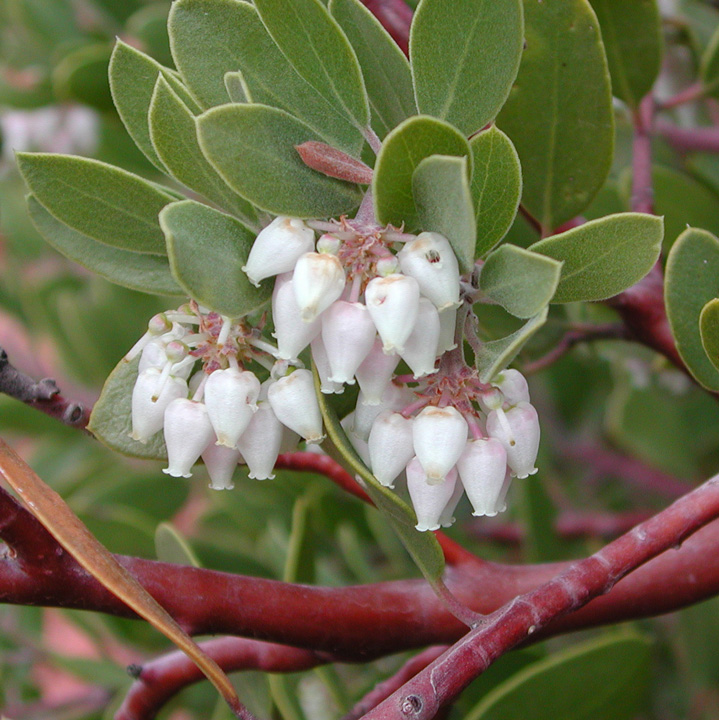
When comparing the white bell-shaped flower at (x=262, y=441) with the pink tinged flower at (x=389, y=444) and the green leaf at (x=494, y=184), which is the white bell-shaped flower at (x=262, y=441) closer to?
the pink tinged flower at (x=389, y=444)

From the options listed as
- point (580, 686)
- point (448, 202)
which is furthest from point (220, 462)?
point (580, 686)

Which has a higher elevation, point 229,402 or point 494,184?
point 494,184

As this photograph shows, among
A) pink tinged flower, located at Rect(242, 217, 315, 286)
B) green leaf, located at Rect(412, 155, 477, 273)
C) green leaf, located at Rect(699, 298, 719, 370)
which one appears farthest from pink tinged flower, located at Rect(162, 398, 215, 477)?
green leaf, located at Rect(699, 298, 719, 370)

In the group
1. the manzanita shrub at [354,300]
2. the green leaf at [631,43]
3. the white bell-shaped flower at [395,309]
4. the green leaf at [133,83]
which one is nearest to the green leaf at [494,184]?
the manzanita shrub at [354,300]

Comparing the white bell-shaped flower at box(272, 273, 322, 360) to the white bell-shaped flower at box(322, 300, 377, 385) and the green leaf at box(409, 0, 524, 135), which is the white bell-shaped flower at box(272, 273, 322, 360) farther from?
the green leaf at box(409, 0, 524, 135)

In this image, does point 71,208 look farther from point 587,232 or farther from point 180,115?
point 587,232

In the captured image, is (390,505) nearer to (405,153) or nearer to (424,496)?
(424,496)
